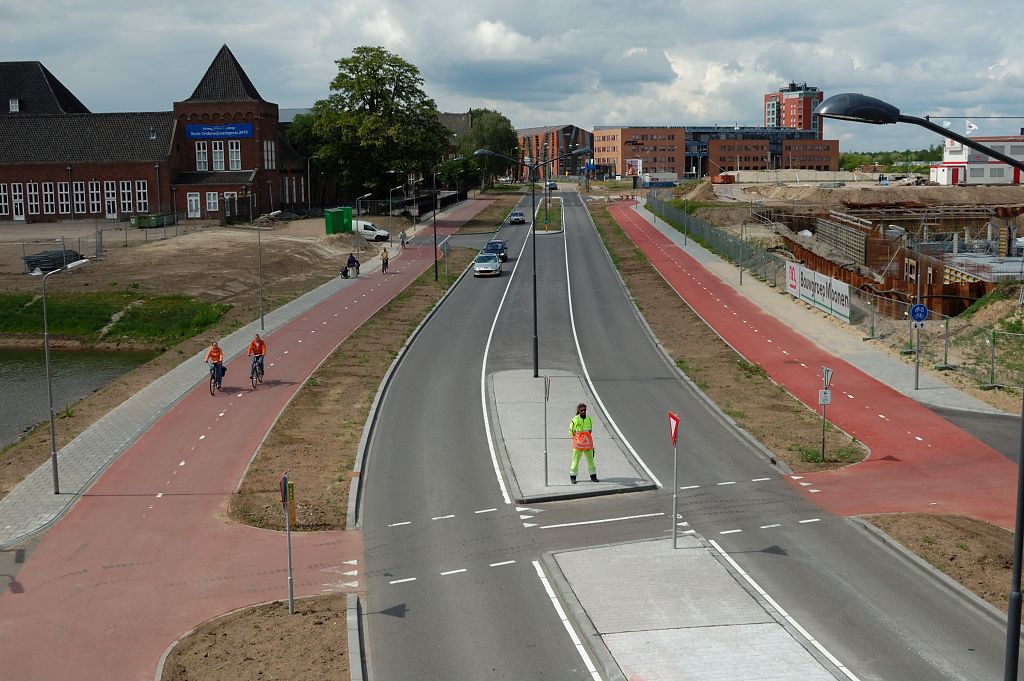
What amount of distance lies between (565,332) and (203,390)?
625 inches

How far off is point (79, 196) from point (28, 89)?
19046 mm

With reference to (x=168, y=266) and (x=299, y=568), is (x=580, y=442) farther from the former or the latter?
(x=168, y=266)

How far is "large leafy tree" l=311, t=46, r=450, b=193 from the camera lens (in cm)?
8856

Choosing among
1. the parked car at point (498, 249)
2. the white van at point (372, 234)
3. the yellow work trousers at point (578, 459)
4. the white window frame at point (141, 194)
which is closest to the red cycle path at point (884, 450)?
the yellow work trousers at point (578, 459)

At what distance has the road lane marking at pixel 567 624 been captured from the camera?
13570 mm

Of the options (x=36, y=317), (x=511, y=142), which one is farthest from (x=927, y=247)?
(x=511, y=142)

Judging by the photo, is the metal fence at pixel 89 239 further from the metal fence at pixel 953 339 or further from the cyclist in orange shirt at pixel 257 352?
the metal fence at pixel 953 339

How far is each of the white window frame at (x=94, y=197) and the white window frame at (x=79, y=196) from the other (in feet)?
1.96

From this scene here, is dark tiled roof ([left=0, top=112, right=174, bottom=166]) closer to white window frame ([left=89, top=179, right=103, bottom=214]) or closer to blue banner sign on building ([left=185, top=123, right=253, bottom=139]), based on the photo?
blue banner sign on building ([left=185, top=123, right=253, bottom=139])

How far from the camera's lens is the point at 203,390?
A: 3156cm

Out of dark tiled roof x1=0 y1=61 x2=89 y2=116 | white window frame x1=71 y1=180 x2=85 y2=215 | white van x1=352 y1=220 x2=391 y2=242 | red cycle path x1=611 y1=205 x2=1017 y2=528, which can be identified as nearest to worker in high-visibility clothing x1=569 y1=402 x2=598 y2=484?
red cycle path x1=611 y1=205 x2=1017 y2=528

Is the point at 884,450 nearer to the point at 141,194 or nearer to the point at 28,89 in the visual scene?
the point at 141,194

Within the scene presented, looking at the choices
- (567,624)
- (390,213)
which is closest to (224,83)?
(390,213)

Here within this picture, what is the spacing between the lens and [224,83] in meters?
87.5
